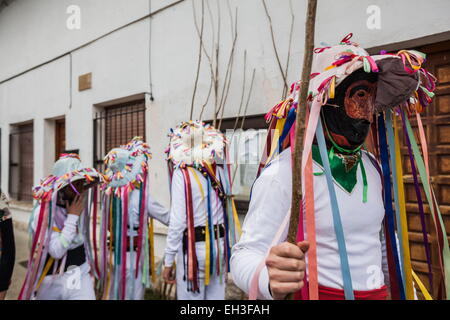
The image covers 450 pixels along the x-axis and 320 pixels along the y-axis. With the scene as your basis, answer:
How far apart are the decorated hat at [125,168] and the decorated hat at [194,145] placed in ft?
1.20

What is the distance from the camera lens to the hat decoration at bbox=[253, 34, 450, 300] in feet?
4.11

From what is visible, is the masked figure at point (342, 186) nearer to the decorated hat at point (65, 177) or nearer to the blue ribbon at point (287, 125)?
the blue ribbon at point (287, 125)

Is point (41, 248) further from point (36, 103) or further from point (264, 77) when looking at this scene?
point (36, 103)

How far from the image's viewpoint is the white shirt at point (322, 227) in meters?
1.24

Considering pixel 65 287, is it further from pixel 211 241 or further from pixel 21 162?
pixel 21 162

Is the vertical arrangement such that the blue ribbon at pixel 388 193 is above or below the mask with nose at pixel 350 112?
below

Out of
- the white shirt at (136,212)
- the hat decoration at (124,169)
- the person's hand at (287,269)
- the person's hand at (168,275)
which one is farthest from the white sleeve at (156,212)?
the person's hand at (287,269)

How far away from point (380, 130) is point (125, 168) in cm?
256

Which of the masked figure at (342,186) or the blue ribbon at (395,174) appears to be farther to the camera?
the blue ribbon at (395,174)

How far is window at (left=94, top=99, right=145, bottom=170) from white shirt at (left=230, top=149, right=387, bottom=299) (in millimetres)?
4593

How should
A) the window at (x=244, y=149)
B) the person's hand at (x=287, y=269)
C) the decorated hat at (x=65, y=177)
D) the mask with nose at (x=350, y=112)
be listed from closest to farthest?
the person's hand at (x=287, y=269) < the mask with nose at (x=350, y=112) < the decorated hat at (x=65, y=177) < the window at (x=244, y=149)
